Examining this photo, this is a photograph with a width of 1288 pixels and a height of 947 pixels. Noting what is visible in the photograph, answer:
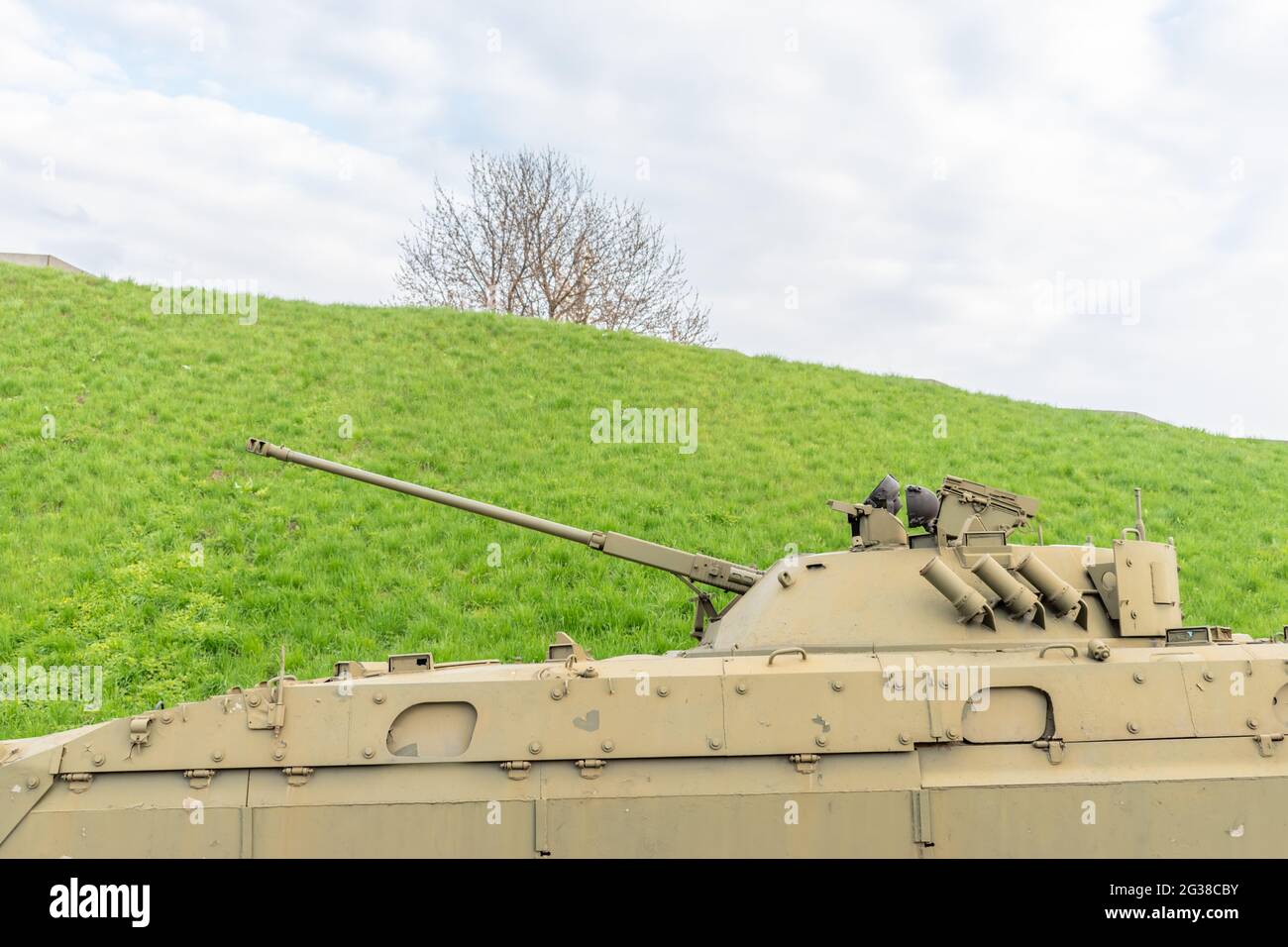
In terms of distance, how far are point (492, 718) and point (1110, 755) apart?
356 centimetres

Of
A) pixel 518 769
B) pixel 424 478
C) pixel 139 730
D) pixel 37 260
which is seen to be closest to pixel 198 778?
pixel 139 730

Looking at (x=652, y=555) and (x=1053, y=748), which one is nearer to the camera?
(x=1053, y=748)

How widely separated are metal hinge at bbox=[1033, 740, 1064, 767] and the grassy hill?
637 centimetres

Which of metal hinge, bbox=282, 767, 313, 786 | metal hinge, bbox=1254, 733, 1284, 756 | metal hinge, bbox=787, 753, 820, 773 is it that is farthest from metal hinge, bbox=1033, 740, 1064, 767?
metal hinge, bbox=282, 767, 313, 786

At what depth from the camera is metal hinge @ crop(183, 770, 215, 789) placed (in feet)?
20.7

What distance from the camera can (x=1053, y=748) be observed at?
622cm

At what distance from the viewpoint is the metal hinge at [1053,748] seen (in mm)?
6207

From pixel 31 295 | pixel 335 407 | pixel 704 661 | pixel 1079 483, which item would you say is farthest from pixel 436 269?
pixel 704 661

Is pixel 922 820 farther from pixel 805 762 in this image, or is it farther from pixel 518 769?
pixel 518 769

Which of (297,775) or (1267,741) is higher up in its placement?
(1267,741)

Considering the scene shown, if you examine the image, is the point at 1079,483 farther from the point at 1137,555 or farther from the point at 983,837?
the point at 983,837

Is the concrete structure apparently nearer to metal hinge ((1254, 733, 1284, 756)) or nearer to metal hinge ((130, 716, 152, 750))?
metal hinge ((130, 716, 152, 750))

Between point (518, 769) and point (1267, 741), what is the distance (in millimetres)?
4260

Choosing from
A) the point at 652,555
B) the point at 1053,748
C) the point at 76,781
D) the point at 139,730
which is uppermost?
the point at 652,555
